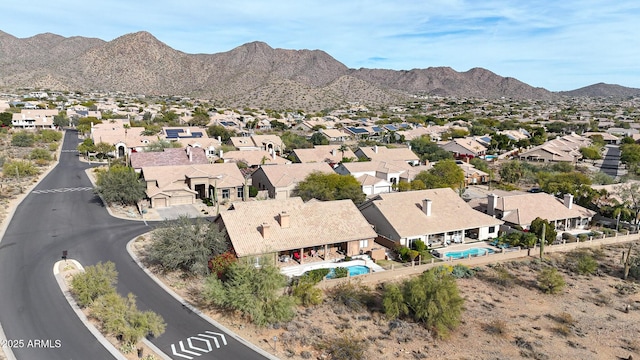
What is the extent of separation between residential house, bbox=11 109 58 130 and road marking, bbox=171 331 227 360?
109943 millimetres

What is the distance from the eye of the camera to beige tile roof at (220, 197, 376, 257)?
33500mm

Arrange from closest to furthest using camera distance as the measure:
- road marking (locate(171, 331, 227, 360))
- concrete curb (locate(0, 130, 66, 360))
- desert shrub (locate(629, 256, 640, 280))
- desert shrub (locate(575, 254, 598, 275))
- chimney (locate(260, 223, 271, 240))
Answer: concrete curb (locate(0, 130, 66, 360)), road marking (locate(171, 331, 227, 360)), chimney (locate(260, 223, 271, 240)), desert shrub (locate(629, 256, 640, 280)), desert shrub (locate(575, 254, 598, 275))

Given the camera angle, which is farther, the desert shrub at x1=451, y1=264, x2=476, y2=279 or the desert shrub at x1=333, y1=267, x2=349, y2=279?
the desert shrub at x1=451, y1=264, x2=476, y2=279

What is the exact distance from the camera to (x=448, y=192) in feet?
147

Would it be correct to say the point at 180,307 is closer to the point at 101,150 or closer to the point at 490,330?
the point at 490,330

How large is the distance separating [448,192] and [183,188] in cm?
2959

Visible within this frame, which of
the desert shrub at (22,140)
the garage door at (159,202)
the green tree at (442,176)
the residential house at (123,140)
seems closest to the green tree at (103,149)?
the residential house at (123,140)

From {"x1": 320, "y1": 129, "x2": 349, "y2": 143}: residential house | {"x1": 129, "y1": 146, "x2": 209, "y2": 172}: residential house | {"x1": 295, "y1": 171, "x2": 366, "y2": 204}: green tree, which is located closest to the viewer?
{"x1": 295, "y1": 171, "x2": 366, "y2": 204}: green tree

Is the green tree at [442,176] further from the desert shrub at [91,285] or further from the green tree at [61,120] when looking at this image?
the green tree at [61,120]

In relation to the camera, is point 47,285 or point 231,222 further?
point 231,222

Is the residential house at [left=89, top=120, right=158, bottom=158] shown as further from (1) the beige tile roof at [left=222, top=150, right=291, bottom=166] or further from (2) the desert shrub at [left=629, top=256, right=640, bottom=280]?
(2) the desert shrub at [left=629, top=256, right=640, bottom=280]

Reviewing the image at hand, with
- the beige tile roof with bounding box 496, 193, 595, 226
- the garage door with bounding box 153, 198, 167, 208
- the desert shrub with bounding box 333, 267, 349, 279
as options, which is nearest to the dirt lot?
the desert shrub with bounding box 333, 267, 349, 279

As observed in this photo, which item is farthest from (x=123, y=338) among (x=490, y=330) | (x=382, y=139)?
(x=382, y=139)

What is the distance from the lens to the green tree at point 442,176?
57.3m
